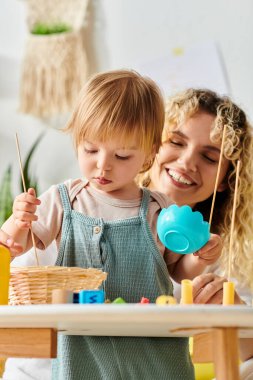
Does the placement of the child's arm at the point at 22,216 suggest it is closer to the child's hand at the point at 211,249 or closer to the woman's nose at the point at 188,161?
the child's hand at the point at 211,249

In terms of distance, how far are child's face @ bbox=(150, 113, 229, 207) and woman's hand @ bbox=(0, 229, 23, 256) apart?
29.7 inches

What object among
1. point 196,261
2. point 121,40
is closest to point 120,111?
point 196,261

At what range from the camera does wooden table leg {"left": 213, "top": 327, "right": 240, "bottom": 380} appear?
3.85 ft

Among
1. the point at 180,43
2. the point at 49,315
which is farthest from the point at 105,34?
the point at 49,315

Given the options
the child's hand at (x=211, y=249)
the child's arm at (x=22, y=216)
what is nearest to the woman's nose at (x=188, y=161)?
the child's hand at (x=211, y=249)

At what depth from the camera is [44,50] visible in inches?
141

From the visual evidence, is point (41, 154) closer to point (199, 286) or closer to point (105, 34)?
point (105, 34)

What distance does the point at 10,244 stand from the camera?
1.50 m

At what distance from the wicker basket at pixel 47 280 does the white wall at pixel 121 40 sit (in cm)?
213

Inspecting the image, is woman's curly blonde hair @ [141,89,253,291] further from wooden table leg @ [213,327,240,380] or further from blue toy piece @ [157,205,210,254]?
wooden table leg @ [213,327,240,380]

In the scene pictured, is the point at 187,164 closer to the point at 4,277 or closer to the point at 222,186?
the point at 222,186

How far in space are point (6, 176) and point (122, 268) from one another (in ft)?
6.25

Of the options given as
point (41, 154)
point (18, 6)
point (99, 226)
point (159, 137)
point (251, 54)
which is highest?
point (18, 6)

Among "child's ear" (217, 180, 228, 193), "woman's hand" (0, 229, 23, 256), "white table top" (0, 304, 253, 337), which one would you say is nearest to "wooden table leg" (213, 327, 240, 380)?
"white table top" (0, 304, 253, 337)
